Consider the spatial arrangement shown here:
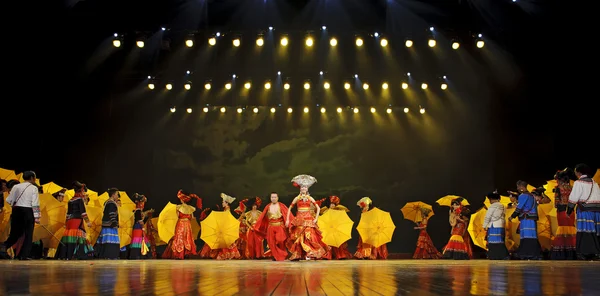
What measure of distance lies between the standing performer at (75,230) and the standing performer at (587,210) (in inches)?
337

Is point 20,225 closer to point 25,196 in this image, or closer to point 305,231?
point 25,196

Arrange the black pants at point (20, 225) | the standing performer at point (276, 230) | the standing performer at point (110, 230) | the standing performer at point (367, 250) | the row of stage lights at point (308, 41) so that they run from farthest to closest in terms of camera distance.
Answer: the row of stage lights at point (308, 41), the standing performer at point (367, 250), the standing performer at point (110, 230), the standing performer at point (276, 230), the black pants at point (20, 225)

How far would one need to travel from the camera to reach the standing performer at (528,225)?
9.87 meters

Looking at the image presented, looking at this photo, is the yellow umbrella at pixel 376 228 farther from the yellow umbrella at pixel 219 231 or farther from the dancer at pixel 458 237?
the yellow umbrella at pixel 219 231

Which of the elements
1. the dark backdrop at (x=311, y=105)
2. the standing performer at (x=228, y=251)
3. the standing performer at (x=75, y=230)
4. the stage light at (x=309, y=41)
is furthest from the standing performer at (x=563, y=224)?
the standing performer at (x=75, y=230)

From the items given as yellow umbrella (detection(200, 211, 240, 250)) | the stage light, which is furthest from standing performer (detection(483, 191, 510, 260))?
the stage light

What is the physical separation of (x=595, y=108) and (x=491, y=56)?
336 centimetres

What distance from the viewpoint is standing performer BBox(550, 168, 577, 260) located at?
373 inches

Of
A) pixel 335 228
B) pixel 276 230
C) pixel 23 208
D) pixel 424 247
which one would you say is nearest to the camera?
pixel 23 208

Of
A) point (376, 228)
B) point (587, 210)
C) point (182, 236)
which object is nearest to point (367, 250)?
point (376, 228)

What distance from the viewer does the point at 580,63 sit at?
12.0 m

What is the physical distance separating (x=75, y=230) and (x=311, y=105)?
303 inches

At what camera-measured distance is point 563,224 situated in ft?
31.9

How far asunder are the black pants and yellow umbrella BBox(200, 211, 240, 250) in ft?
12.8
